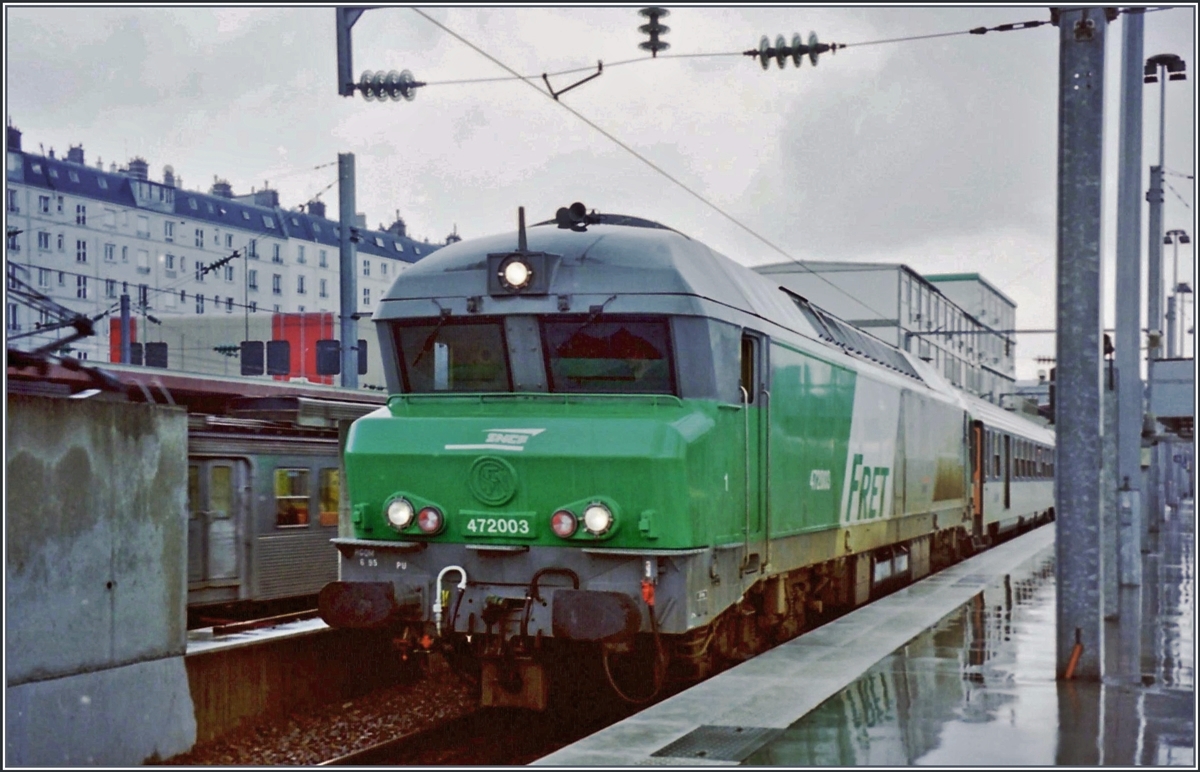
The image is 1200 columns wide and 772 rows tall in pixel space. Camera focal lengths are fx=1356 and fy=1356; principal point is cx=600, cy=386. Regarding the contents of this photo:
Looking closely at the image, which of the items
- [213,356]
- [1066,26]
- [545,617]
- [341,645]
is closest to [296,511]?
[341,645]

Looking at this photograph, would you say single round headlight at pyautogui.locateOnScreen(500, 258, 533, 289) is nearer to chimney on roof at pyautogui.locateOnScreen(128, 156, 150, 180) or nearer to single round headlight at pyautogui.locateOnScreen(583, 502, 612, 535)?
single round headlight at pyautogui.locateOnScreen(583, 502, 612, 535)

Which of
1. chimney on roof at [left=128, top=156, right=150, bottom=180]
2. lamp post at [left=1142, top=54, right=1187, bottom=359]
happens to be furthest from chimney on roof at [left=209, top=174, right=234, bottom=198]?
lamp post at [left=1142, top=54, right=1187, bottom=359]

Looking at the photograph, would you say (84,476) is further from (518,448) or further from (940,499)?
(940,499)

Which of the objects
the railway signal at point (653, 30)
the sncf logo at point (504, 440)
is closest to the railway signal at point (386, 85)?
the railway signal at point (653, 30)

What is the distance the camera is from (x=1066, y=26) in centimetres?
1017

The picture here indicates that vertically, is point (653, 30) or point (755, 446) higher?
point (653, 30)

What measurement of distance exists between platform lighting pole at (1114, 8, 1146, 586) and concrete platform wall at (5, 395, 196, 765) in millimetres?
12664

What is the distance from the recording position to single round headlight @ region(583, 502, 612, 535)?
9.53 m

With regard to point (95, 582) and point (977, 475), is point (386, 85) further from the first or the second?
point (977, 475)

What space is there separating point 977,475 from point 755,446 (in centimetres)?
1569

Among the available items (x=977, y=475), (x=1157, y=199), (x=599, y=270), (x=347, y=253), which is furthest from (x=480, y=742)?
(x=1157, y=199)

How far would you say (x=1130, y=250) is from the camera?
18.3 metres

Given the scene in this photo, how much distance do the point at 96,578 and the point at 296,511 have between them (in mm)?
6189

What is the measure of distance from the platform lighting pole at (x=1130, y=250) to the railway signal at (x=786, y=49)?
7049mm
